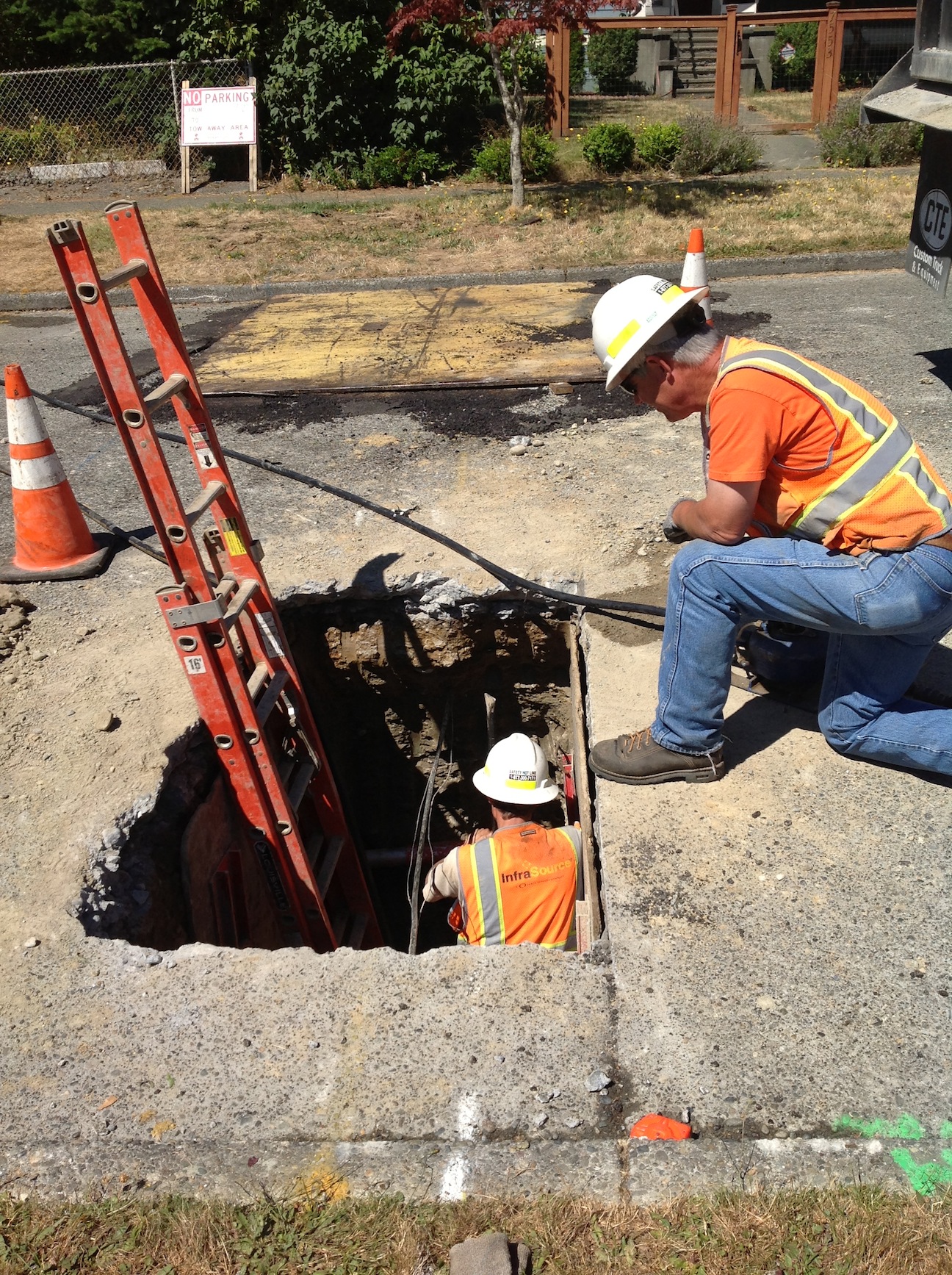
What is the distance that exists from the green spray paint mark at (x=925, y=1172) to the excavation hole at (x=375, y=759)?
224cm

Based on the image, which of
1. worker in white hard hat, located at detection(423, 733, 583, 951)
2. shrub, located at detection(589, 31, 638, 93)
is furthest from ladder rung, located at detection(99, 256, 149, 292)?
shrub, located at detection(589, 31, 638, 93)

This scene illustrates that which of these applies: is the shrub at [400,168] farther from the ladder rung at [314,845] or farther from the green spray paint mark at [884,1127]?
the green spray paint mark at [884,1127]

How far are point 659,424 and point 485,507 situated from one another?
1.56 metres

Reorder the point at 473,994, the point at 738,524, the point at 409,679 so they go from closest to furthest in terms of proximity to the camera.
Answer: the point at 473,994, the point at 738,524, the point at 409,679

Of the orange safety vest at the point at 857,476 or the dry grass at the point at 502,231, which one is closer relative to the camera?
the orange safety vest at the point at 857,476

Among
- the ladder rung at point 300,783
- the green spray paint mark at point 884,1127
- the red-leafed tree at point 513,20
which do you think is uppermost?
the red-leafed tree at point 513,20

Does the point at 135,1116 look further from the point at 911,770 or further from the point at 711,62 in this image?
the point at 711,62

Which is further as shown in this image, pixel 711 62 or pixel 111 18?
pixel 711 62

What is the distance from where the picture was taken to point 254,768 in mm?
3752

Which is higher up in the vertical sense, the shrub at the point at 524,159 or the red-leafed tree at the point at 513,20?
the red-leafed tree at the point at 513,20

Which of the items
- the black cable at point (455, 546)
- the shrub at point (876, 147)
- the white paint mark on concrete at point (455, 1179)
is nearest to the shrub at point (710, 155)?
the shrub at point (876, 147)

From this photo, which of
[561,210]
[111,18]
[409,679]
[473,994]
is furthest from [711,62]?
[473,994]

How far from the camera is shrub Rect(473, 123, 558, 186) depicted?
13.7 metres

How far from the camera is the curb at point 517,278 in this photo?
31.7 ft
